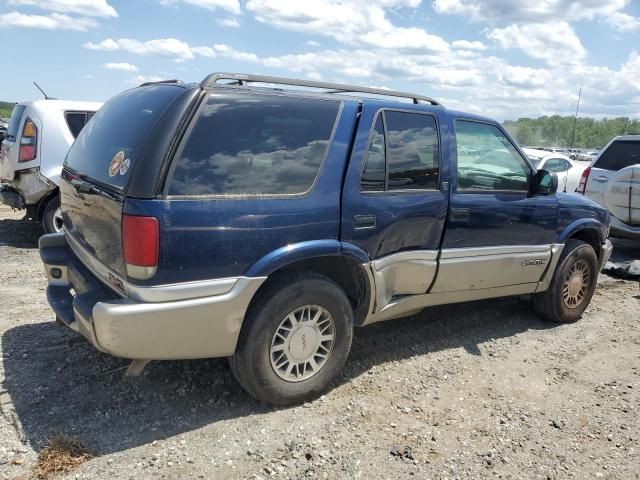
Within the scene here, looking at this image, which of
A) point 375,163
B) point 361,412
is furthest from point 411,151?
point 361,412

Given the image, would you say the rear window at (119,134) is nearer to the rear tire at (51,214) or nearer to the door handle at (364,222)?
the door handle at (364,222)

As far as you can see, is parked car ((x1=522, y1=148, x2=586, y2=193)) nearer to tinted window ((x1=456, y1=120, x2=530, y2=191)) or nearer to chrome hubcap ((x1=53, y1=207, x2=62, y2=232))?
tinted window ((x1=456, y1=120, x2=530, y2=191))

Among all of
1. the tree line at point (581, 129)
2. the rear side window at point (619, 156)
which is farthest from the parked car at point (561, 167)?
the tree line at point (581, 129)

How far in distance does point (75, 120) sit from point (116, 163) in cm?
493

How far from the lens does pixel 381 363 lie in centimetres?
414

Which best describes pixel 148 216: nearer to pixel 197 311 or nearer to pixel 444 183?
pixel 197 311

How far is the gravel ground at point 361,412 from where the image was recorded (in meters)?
2.94

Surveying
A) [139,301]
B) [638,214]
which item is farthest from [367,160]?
[638,214]

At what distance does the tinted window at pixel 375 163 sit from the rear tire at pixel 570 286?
2.33 metres

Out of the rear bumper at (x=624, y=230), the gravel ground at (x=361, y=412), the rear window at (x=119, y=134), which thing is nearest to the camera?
the gravel ground at (x=361, y=412)

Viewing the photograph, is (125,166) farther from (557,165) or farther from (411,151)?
(557,165)

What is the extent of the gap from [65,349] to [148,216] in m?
1.80

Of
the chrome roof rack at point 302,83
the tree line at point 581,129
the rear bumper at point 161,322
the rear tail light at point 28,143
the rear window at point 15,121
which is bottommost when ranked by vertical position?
the rear bumper at point 161,322

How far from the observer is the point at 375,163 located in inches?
143
